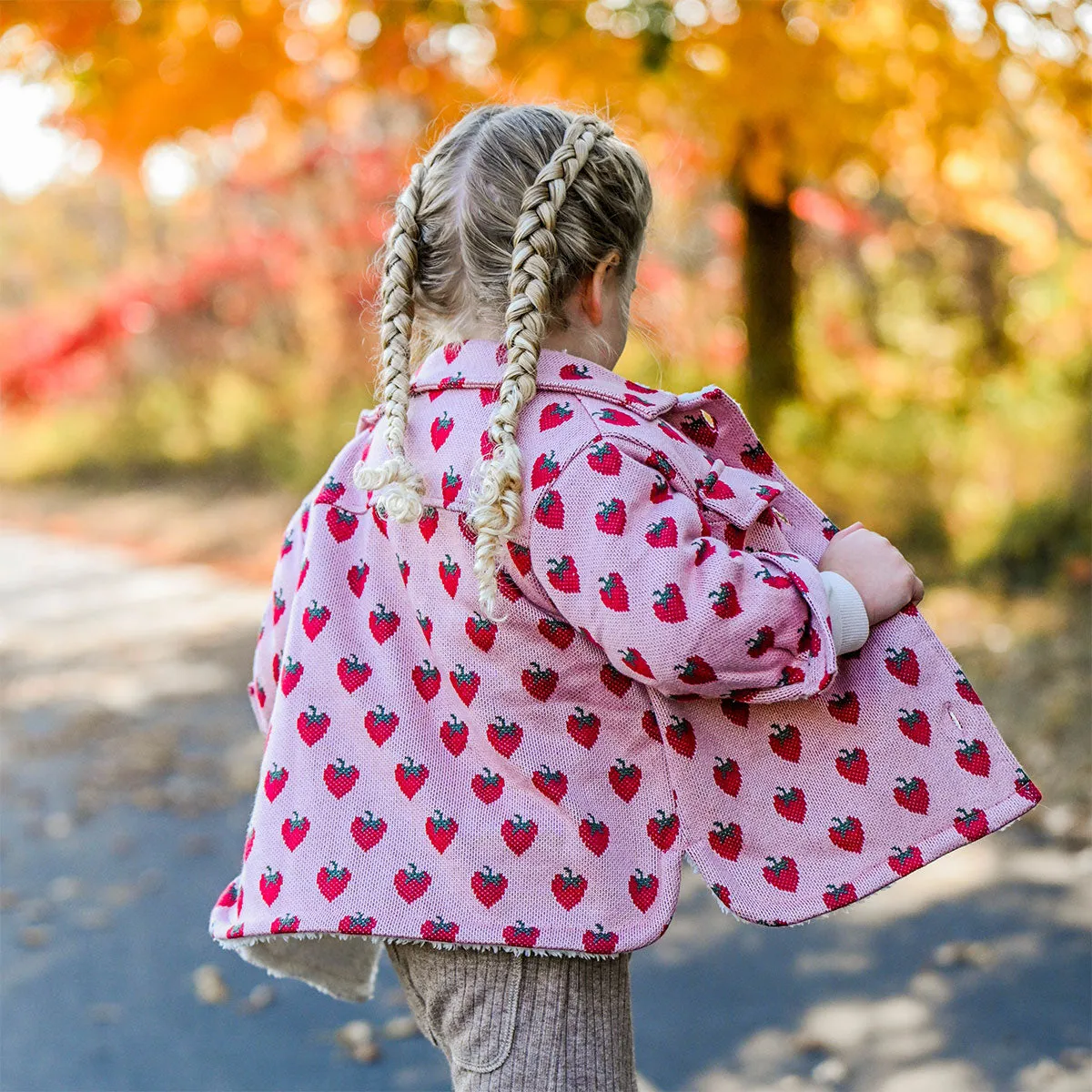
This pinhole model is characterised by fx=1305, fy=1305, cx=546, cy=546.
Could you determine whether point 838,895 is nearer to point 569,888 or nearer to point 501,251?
point 569,888

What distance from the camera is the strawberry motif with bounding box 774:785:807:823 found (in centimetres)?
166

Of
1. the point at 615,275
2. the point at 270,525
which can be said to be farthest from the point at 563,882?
the point at 270,525

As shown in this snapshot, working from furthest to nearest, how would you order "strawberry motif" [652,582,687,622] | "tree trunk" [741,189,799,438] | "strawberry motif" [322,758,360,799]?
1. "tree trunk" [741,189,799,438]
2. "strawberry motif" [322,758,360,799]
3. "strawberry motif" [652,582,687,622]

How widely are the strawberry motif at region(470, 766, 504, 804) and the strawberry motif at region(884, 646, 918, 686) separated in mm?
518

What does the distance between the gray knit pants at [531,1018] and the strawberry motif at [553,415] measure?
68 centimetres

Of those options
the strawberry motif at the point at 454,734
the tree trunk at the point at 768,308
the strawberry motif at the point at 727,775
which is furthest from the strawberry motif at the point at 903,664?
the tree trunk at the point at 768,308

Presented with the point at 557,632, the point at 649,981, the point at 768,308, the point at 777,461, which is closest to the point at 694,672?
the point at 557,632

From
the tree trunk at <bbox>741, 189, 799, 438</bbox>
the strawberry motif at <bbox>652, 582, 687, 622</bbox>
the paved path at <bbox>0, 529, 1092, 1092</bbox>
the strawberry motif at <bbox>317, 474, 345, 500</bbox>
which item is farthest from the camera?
the tree trunk at <bbox>741, 189, 799, 438</bbox>

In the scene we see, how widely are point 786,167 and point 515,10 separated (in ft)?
4.81

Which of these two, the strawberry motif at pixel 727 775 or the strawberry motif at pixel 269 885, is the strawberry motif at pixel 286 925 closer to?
the strawberry motif at pixel 269 885

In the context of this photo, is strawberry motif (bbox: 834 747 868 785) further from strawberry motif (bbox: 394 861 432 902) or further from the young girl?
strawberry motif (bbox: 394 861 432 902)

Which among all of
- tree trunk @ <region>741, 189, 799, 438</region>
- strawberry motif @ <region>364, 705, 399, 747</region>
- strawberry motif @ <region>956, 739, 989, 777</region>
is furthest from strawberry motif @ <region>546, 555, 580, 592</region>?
tree trunk @ <region>741, 189, 799, 438</region>

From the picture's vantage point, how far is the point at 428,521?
1667 mm

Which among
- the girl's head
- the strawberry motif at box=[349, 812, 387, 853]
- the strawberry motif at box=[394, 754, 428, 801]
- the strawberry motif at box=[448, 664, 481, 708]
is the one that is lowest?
the strawberry motif at box=[349, 812, 387, 853]
